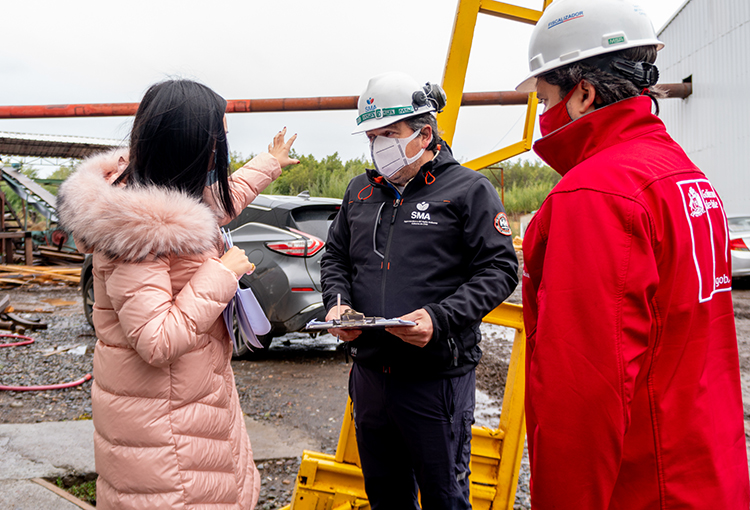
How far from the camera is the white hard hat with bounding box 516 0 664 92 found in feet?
3.80

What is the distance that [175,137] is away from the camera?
5.10ft

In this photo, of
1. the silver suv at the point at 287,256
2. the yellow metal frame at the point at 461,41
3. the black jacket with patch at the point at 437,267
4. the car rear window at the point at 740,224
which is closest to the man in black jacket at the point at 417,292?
the black jacket with patch at the point at 437,267

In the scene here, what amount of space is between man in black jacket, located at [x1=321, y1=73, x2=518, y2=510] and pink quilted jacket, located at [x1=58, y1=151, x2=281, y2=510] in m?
0.55

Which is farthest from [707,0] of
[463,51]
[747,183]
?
[463,51]

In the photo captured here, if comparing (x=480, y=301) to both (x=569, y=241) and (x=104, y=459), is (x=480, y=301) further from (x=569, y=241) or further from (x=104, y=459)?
(x=104, y=459)

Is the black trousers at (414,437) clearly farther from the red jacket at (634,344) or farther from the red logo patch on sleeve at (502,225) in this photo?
the red jacket at (634,344)

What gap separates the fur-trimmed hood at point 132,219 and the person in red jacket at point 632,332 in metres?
0.94

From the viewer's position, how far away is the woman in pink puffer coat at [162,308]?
4.65 ft

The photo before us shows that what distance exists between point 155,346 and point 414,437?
37.5 inches

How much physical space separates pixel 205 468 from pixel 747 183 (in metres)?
15.2

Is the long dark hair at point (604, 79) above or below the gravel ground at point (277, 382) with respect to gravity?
above

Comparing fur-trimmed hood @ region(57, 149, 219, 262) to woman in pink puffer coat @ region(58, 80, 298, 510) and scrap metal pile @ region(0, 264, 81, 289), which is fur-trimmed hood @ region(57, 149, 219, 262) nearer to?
woman in pink puffer coat @ region(58, 80, 298, 510)

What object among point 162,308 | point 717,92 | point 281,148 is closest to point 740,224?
point 717,92

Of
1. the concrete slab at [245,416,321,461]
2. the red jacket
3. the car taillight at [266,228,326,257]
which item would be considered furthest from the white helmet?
the car taillight at [266,228,326,257]
